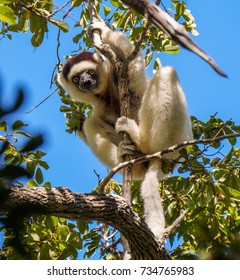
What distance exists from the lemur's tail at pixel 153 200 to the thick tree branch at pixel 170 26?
2692 mm

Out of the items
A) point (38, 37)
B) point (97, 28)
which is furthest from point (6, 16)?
point (97, 28)

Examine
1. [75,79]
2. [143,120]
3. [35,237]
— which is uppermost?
[75,79]

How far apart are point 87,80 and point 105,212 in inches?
123

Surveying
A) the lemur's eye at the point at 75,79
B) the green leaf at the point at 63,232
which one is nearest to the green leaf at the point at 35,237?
the green leaf at the point at 63,232

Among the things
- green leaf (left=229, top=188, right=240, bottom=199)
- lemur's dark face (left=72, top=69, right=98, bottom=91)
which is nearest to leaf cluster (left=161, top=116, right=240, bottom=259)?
green leaf (left=229, top=188, right=240, bottom=199)

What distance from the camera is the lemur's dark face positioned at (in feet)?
20.1

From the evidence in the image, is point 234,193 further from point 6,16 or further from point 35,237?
point 6,16

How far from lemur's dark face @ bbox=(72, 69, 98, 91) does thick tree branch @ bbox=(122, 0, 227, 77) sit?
4.60m

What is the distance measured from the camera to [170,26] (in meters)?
1.52

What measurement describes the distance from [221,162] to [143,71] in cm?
182

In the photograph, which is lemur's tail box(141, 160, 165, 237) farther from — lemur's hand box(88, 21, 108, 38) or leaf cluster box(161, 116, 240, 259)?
lemur's hand box(88, 21, 108, 38)

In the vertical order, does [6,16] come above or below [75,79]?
Answer: below
